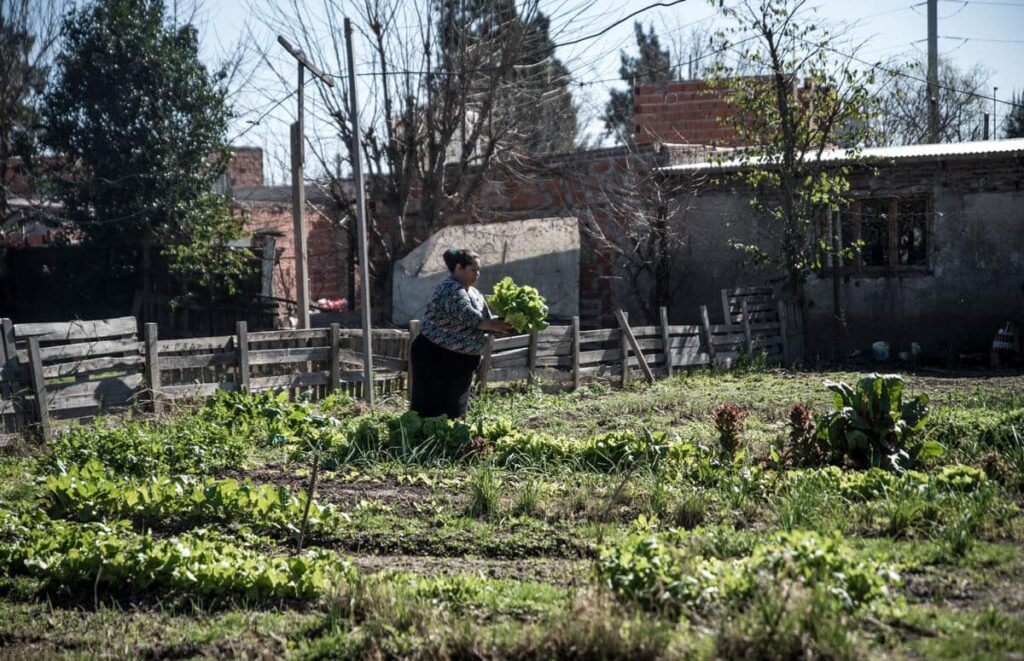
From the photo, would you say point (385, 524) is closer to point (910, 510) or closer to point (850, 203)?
point (910, 510)

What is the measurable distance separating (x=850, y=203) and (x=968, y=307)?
8.69 ft

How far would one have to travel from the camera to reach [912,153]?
17312mm

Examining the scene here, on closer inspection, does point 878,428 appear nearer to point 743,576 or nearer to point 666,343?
point 743,576

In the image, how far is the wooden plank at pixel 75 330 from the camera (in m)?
9.95

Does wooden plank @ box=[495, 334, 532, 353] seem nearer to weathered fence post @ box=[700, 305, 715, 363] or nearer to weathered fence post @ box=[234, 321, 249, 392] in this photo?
weathered fence post @ box=[234, 321, 249, 392]

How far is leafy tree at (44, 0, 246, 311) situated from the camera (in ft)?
58.2

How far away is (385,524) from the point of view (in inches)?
247

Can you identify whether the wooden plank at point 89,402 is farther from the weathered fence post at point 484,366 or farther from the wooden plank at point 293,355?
the weathered fence post at point 484,366

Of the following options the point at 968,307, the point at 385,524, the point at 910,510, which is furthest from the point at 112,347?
the point at 968,307

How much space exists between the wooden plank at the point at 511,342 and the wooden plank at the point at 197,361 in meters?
3.11

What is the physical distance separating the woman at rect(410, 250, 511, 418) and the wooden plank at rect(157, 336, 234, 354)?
3.43m

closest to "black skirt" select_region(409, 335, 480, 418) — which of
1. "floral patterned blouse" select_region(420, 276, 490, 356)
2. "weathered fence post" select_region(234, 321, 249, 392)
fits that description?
"floral patterned blouse" select_region(420, 276, 490, 356)

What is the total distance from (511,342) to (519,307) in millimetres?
3877

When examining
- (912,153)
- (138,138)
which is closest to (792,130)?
(912,153)
